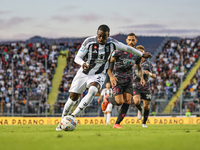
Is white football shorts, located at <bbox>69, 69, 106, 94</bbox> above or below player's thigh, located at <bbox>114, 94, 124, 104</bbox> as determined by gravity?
above

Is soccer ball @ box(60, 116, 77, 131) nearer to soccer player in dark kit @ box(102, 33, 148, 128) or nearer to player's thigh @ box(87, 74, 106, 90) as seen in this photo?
player's thigh @ box(87, 74, 106, 90)

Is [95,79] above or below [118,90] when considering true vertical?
above

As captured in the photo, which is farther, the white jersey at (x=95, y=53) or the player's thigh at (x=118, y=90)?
the player's thigh at (x=118, y=90)

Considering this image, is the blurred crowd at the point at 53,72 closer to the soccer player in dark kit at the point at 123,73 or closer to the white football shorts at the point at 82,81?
the soccer player in dark kit at the point at 123,73

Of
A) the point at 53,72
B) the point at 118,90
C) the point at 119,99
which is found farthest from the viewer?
the point at 53,72

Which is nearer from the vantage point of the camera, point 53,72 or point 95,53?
point 95,53

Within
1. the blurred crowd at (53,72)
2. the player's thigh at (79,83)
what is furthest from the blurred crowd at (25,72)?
the player's thigh at (79,83)

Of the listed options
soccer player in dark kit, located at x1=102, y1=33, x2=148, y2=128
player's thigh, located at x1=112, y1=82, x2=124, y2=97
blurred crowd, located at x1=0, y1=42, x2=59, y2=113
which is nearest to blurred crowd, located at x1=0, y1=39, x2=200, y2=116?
blurred crowd, located at x1=0, y1=42, x2=59, y2=113

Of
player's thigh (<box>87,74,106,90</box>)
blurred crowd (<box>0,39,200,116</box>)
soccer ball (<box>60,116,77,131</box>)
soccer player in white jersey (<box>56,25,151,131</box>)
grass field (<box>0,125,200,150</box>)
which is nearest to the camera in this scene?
grass field (<box>0,125,200,150</box>)

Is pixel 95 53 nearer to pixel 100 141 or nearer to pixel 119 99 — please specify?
pixel 119 99

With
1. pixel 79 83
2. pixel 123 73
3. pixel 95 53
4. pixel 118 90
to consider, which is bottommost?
pixel 118 90

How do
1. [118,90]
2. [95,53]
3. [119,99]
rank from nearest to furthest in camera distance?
[95,53]
[119,99]
[118,90]

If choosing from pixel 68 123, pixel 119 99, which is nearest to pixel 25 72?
pixel 119 99

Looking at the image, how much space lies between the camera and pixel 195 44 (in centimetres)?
3406
